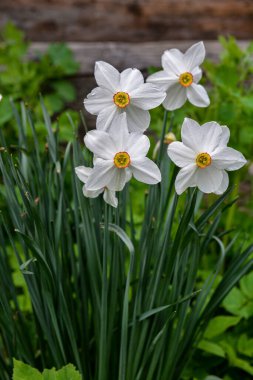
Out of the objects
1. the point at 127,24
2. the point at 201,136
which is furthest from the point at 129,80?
the point at 127,24

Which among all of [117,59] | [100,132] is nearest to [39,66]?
[117,59]

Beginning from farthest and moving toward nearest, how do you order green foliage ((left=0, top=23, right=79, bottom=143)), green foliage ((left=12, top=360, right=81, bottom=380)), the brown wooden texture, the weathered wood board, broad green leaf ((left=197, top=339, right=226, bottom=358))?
the brown wooden texture
the weathered wood board
green foliage ((left=0, top=23, right=79, bottom=143))
broad green leaf ((left=197, top=339, right=226, bottom=358))
green foliage ((left=12, top=360, right=81, bottom=380))

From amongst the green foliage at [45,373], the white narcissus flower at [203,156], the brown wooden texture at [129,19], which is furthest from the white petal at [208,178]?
the brown wooden texture at [129,19]

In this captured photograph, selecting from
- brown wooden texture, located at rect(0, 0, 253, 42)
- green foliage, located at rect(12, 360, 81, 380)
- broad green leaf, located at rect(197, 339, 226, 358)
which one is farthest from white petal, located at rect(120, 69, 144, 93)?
brown wooden texture, located at rect(0, 0, 253, 42)

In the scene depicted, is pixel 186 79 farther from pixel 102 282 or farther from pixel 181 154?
pixel 102 282

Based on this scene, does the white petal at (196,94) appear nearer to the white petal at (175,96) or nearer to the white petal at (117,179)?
the white petal at (175,96)

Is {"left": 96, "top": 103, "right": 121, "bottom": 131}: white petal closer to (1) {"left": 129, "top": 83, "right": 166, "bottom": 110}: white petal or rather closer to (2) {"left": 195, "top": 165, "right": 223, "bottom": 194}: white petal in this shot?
(1) {"left": 129, "top": 83, "right": 166, "bottom": 110}: white petal
